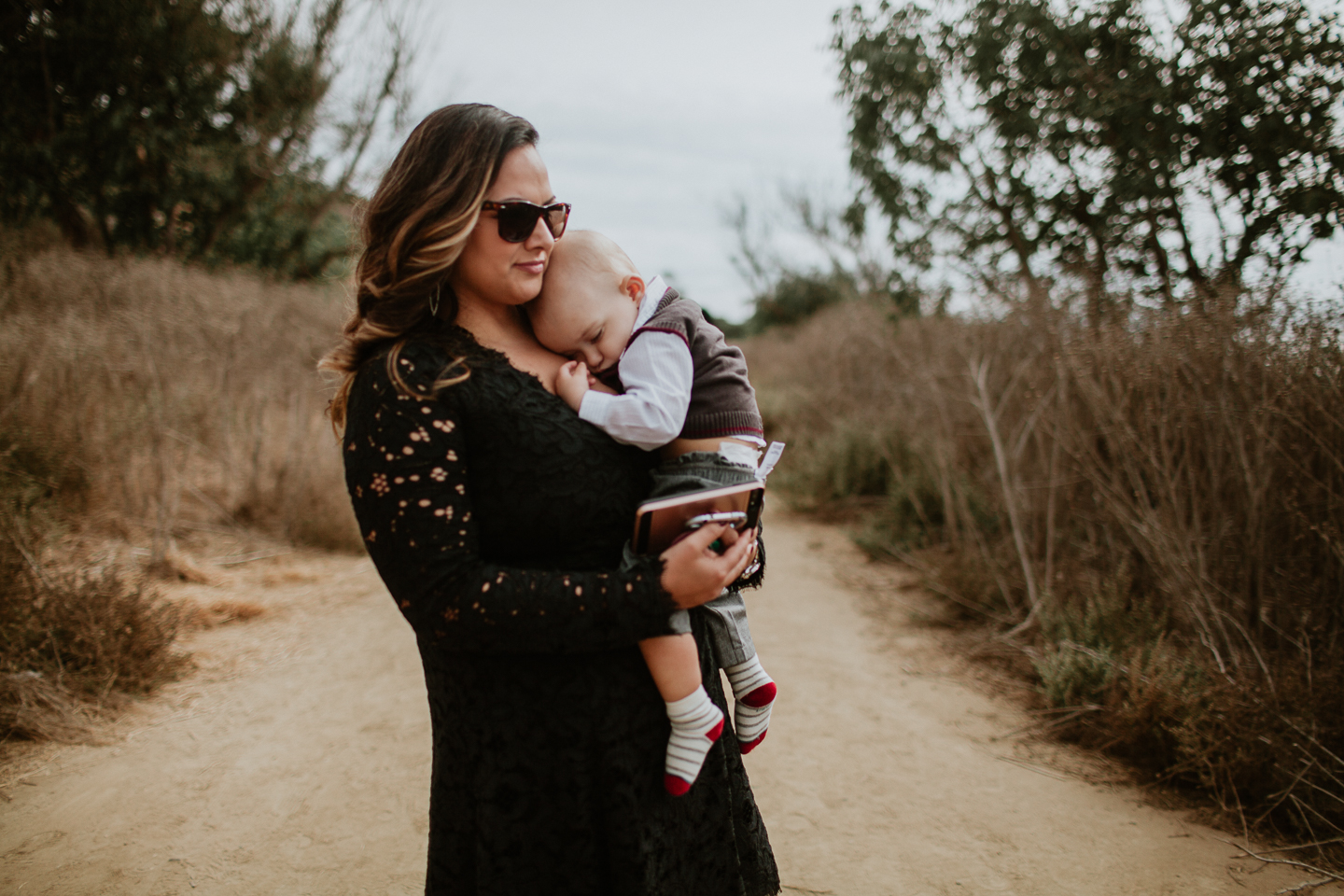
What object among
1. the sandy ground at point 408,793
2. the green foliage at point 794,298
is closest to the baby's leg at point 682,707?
the sandy ground at point 408,793

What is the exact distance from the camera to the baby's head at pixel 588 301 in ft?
5.31

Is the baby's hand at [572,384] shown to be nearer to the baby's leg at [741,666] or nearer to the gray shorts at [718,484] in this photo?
the gray shorts at [718,484]

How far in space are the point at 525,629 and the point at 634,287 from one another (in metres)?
0.83

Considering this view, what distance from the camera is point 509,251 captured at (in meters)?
1.42

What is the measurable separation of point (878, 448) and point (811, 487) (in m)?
0.96

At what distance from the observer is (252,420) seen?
6832 mm

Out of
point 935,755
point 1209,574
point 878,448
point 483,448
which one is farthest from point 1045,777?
point 878,448

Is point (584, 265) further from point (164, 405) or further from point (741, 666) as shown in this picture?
point (164, 405)

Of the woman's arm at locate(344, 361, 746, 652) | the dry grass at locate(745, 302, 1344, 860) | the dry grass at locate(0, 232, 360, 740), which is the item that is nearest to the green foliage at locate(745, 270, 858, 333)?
the dry grass at locate(0, 232, 360, 740)

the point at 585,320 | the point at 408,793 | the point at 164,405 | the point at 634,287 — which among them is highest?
the point at 634,287

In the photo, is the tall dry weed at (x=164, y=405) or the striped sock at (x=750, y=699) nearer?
the striped sock at (x=750, y=699)

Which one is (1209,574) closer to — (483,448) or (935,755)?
(935,755)

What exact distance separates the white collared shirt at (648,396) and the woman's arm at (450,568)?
271 mm

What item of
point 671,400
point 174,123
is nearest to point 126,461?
point 671,400
